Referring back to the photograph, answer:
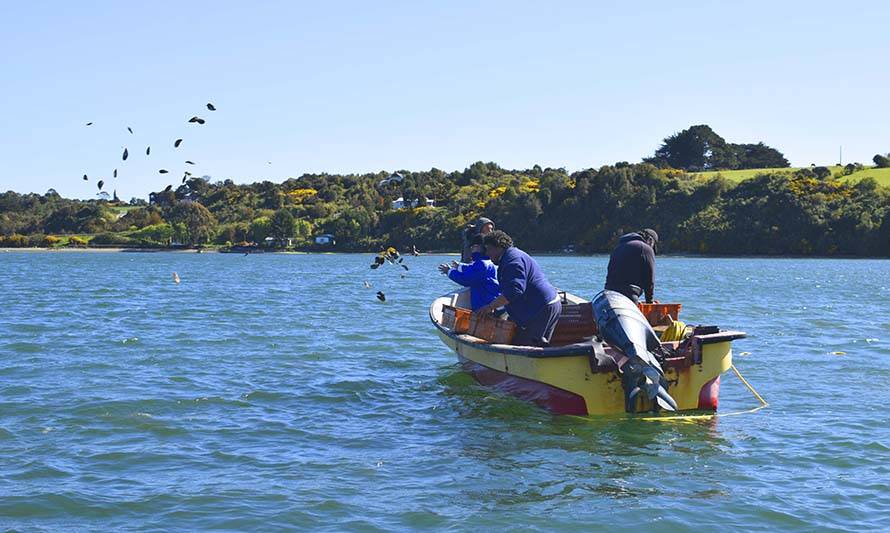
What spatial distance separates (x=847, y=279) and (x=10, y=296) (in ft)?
136

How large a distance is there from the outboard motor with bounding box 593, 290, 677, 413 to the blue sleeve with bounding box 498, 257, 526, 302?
1.18m

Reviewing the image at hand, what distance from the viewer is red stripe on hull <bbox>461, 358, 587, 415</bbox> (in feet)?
41.0

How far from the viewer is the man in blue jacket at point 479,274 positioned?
14602 mm

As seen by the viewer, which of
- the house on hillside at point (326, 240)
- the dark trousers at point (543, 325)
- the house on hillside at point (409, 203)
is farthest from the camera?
the house on hillside at point (326, 240)

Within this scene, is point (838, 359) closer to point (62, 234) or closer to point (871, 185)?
point (871, 185)

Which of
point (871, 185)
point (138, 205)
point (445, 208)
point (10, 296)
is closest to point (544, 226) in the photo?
point (445, 208)

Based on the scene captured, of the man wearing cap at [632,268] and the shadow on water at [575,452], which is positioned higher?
the man wearing cap at [632,268]

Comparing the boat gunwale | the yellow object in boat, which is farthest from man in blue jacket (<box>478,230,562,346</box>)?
the yellow object in boat

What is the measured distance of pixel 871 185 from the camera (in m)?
93.8

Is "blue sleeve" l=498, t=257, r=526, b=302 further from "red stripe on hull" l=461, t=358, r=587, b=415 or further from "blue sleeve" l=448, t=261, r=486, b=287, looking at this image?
"blue sleeve" l=448, t=261, r=486, b=287

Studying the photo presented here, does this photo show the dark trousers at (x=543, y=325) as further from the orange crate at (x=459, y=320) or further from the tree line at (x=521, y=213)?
the tree line at (x=521, y=213)

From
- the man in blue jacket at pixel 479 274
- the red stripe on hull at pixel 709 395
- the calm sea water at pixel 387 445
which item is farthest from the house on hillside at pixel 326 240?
the red stripe on hull at pixel 709 395

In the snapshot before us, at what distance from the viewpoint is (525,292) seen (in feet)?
43.6

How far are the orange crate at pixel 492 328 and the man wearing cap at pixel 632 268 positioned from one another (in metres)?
1.54
